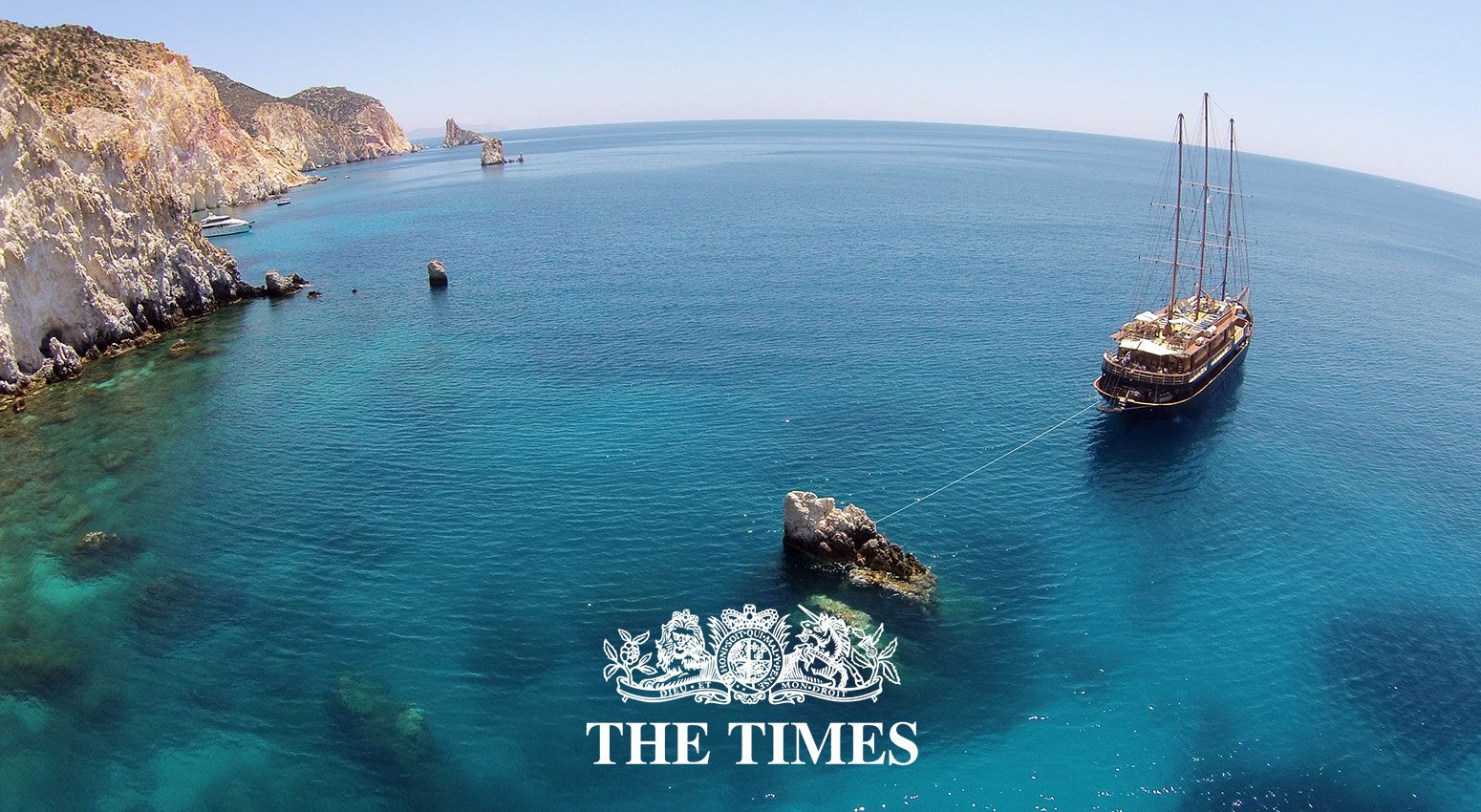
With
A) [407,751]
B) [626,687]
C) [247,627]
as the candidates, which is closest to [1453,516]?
[626,687]

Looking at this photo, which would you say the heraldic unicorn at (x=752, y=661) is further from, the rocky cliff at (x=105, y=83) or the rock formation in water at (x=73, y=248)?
the rocky cliff at (x=105, y=83)

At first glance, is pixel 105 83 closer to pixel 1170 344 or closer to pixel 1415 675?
pixel 1170 344

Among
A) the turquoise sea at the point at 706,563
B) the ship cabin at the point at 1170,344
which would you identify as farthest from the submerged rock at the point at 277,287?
the ship cabin at the point at 1170,344

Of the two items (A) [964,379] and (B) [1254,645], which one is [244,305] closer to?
(A) [964,379]

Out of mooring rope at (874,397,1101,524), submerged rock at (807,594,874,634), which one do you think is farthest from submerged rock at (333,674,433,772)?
mooring rope at (874,397,1101,524)

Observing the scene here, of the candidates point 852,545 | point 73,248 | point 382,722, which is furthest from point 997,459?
point 73,248

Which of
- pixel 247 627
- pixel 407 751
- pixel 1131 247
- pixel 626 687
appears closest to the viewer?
pixel 407 751
